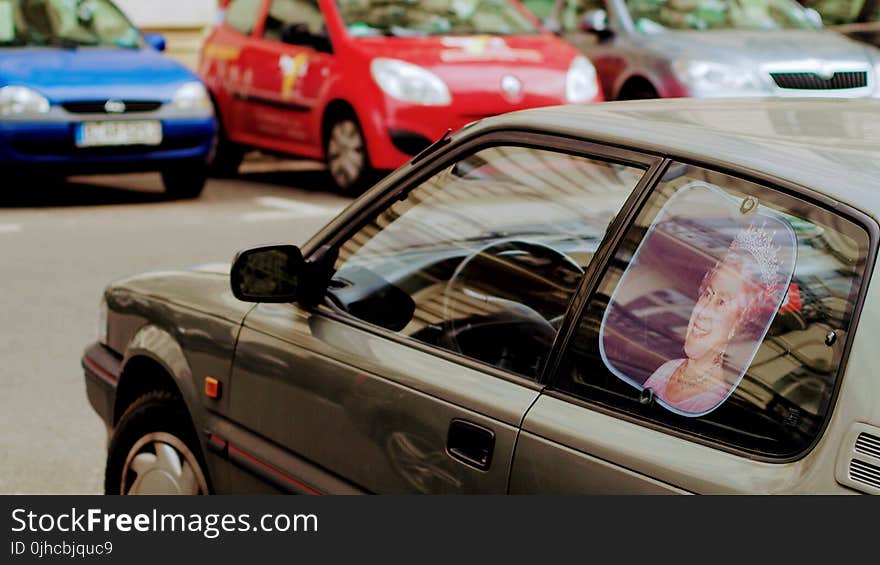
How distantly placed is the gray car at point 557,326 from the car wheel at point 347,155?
7.69m

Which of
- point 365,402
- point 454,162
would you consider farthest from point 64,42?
point 365,402

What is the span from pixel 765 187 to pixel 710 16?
35.5 ft

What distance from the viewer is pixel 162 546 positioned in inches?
108

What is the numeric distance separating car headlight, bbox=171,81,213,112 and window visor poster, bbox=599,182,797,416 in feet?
30.6

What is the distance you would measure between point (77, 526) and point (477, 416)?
775 mm

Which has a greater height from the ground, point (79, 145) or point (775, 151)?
point (775, 151)

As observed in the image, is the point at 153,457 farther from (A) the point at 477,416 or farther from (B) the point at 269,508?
(A) the point at 477,416

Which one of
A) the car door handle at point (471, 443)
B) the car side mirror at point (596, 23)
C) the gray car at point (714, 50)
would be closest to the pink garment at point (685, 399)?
the car door handle at point (471, 443)

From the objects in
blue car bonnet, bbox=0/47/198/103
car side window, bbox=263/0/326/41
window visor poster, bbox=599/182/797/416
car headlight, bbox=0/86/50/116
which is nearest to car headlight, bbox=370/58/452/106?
car side window, bbox=263/0/326/41

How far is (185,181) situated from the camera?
→ 12172 millimetres

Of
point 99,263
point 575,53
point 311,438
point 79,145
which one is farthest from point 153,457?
point 575,53

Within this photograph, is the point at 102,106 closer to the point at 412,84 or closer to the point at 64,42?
the point at 64,42

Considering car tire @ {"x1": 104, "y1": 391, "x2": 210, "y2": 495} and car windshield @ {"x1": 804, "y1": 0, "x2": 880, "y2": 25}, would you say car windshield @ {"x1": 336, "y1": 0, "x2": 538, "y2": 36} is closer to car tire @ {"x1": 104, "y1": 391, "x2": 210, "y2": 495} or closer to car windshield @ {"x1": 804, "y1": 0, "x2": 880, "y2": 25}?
car windshield @ {"x1": 804, "y1": 0, "x2": 880, "y2": 25}

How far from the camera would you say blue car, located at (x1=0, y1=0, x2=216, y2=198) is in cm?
1095
